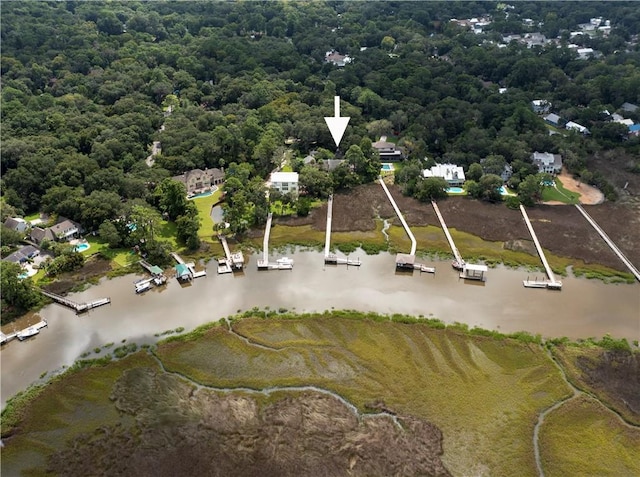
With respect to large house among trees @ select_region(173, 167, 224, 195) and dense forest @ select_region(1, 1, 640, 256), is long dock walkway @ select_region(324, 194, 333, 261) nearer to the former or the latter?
dense forest @ select_region(1, 1, 640, 256)

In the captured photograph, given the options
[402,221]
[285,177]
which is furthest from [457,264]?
[285,177]

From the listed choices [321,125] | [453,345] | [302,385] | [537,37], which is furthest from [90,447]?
[537,37]

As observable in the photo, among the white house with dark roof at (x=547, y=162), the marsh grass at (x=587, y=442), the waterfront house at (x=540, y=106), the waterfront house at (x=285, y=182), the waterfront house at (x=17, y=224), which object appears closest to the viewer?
the marsh grass at (x=587, y=442)

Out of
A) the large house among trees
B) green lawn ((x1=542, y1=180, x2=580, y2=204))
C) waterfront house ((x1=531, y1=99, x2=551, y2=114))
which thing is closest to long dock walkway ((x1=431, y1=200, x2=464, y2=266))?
green lawn ((x1=542, y1=180, x2=580, y2=204))

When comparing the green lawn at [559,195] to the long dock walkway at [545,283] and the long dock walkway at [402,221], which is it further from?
the long dock walkway at [402,221]

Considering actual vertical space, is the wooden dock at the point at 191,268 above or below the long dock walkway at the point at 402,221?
below

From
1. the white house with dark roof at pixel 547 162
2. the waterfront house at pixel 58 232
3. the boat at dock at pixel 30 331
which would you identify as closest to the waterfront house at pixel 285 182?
the waterfront house at pixel 58 232

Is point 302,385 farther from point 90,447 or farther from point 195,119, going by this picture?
point 195,119
